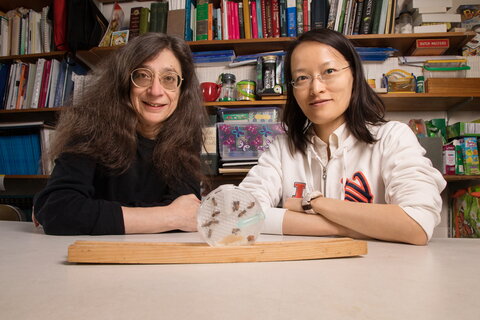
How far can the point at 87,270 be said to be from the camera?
1.69 feet

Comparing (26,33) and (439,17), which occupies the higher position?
(26,33)

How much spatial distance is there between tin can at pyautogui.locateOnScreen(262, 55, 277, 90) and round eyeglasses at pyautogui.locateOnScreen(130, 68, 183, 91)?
4.01 ft

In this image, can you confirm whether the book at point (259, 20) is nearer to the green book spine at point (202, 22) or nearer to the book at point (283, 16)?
the book at point (283, 16)

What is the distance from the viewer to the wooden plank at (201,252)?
1.81 ft

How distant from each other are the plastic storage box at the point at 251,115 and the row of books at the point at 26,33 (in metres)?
1.65

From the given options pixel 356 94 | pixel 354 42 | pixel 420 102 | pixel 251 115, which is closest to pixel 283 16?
pixel 354 42

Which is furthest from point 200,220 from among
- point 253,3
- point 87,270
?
point 253,3

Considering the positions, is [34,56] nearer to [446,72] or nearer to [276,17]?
[276,17]

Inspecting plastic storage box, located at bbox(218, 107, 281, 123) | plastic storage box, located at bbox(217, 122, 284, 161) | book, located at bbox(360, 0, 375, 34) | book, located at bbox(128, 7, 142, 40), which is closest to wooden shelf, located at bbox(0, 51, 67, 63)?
book, located at bbox(128, 7, 142, 40)

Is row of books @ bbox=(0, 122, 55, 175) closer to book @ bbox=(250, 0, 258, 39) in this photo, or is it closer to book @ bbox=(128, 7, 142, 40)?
book @ bbox=(128, 7, 142, 40)

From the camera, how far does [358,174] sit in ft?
3.82

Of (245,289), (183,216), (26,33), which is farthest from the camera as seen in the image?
(26,33)

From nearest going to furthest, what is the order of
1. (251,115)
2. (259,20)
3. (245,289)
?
(245,289) → (251,115) → (259,20)

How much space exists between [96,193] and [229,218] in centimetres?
86
